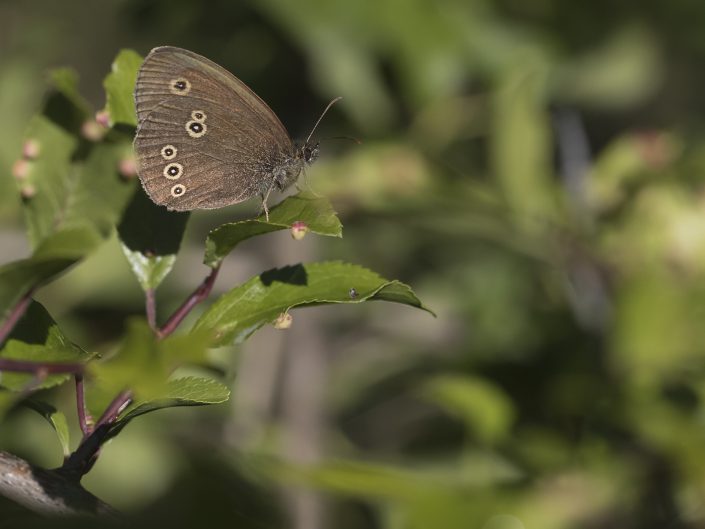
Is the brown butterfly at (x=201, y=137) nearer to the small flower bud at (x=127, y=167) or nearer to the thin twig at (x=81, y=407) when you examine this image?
the small flower bud at (x=127, y=167)

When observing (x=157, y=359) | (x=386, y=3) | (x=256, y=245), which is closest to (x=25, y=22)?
(x=256, y=245)

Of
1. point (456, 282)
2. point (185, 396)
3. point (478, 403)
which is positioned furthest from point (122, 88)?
point (456, 282)

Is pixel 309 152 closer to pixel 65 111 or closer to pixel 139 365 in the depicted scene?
pixel 65 111

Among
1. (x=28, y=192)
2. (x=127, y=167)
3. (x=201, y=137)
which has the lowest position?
(x=28, y=192)

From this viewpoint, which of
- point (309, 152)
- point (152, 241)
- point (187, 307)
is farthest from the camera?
point (309, 152)

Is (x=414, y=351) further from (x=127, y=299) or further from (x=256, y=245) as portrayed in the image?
(x=127, y=299)

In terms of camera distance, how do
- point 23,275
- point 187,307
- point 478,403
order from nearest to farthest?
point 23,275
point 187,307
point 478,403

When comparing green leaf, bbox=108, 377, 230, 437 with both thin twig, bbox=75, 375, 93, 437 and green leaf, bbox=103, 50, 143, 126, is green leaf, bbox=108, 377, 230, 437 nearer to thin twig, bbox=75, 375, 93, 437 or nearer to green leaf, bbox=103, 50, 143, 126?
thin twig, bbox=75, 375, 93, 437
